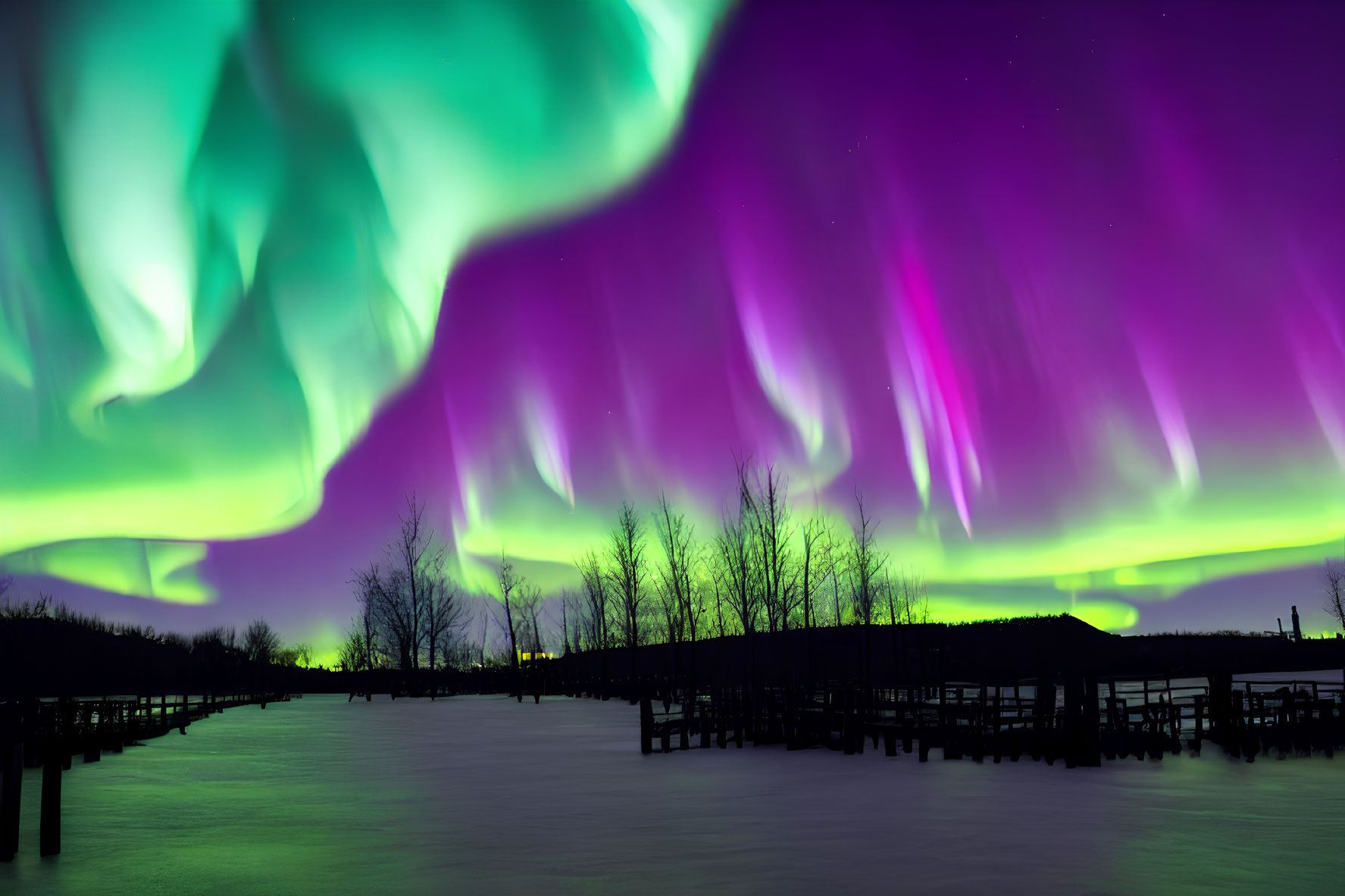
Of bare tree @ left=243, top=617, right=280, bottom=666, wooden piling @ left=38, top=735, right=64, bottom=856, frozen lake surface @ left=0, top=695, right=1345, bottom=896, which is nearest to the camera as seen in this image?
frozen lake surface @ left=0, top=695, right=1345, bottom=896

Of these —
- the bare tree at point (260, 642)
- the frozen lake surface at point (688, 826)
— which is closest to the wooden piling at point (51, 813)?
the frozen lake surface at point (688, 826)

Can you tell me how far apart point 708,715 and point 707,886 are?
23.4 m

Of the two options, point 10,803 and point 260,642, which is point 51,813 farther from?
point 260,642

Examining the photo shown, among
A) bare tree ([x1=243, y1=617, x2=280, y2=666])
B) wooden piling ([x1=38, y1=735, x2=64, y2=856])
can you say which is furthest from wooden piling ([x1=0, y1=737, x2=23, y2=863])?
bare tree ([x1=243, y1=617, x2=280, y2=666])

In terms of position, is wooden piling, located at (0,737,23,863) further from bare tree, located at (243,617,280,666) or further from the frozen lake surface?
bare tree, located at (243,617,280,666)

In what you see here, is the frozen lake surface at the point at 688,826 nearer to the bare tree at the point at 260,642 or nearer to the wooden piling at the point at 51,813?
the wooden piling at the point at 51,813

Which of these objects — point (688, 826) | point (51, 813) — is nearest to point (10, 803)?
point (51, 813)

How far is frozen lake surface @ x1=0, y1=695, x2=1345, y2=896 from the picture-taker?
44.3 ft

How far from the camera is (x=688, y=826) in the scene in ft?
58.2

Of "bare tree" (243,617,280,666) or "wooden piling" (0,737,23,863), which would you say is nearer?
"wooden piling" (0,737,23,863)

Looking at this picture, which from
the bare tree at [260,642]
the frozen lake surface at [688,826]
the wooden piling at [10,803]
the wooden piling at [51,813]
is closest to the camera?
the frozen lake surface at [688,826]

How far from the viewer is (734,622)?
362 feet

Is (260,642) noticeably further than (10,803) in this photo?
Yes

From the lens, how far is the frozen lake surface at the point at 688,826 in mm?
13516
